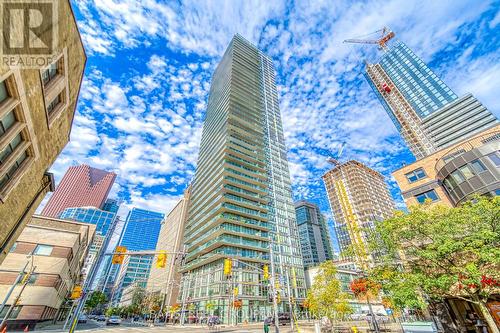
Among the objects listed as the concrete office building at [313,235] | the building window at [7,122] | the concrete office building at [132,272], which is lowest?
the building window at [7,122]

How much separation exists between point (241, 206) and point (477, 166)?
47701 millimetres

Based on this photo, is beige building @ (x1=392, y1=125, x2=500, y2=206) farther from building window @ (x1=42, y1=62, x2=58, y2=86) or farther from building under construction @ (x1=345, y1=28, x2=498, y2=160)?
building under construction @ (x1=345, y1=28, x2=498, y2=160)

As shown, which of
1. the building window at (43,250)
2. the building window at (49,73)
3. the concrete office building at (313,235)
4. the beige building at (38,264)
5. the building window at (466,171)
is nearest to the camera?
the building window at (49,73)

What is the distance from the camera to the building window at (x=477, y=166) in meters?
20.4

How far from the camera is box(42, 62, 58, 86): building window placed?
1147 cm

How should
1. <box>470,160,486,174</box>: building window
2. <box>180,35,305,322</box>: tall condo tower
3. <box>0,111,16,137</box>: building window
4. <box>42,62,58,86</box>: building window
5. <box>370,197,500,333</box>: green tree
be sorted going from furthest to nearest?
<box>180,35,305,322</box>: tall condo tower, <box>470,160,486,174</box>: building window, <box>370,197,500,333</box>: green tree, <box>42,62,58,86</box>: building window, <box>0,111,16,137</box>: building window

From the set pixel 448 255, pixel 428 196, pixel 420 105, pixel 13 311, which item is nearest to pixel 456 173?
pixel 428 196

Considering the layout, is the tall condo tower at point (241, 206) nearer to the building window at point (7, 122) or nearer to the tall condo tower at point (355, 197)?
the building window at point (7, 122)

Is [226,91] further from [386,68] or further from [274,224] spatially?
[386,68]

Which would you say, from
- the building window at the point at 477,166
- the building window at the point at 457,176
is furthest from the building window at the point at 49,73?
the building window at the point at 457,176

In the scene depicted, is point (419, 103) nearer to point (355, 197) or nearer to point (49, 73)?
point (355, 197)
